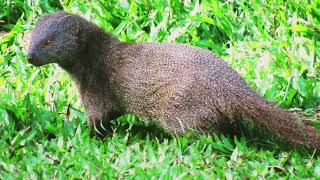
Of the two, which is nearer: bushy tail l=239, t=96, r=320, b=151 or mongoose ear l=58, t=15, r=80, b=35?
bushy tail l=239, t=96, r=320, b=151

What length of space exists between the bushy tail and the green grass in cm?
8

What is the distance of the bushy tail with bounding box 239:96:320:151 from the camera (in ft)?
13.9

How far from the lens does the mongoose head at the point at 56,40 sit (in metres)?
4.63

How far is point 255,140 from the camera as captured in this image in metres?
4.46

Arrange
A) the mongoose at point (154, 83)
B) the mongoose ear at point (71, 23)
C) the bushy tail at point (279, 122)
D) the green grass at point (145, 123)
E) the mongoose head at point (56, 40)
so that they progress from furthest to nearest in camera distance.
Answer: the mongoose ear at point (71, 23) → the mongoose head at point (56, 40) → the mongoose at point (154, 83) → the bushy tail at point (279, 122) → the green grass at point (145, 123)

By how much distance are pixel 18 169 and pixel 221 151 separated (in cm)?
113

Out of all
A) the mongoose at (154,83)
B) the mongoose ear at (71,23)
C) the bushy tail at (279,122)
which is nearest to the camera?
the bushy tail at (279,122)

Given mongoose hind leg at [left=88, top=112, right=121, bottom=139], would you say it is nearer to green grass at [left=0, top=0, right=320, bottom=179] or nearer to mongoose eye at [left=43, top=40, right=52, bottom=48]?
green grass at [left=0, top=0, right=320, bottom=179]

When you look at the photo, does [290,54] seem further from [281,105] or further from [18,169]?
[18,169]

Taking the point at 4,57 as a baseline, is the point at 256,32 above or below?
above

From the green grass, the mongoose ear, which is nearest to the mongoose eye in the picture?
the mongoose ear

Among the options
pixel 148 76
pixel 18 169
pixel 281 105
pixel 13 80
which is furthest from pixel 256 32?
pixel 18 169

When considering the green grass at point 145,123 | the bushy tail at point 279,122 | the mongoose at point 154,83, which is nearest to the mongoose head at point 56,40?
the mongoose at point 154,83

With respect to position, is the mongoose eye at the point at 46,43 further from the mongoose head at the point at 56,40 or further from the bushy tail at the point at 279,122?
the bushy tail at the point at 279,122
